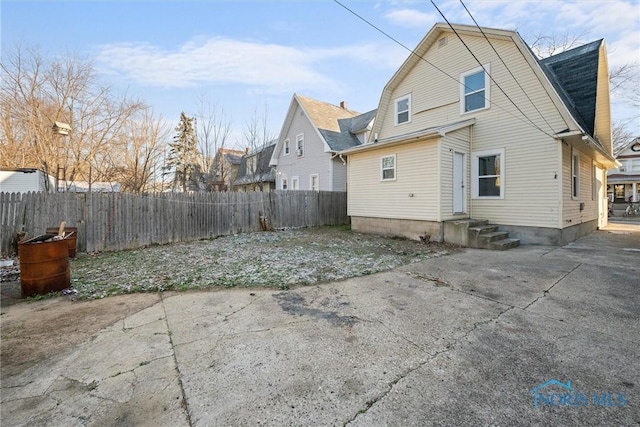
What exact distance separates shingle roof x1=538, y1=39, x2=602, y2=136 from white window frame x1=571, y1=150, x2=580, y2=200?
801 millimetres

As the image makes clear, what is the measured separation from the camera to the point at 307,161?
57.9ft

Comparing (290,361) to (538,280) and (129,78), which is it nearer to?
(538,280)

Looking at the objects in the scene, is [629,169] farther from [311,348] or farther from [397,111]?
[311,348]

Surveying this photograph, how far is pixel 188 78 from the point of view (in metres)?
12.4

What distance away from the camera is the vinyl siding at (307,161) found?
16.2 m

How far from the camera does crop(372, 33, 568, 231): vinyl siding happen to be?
812cm

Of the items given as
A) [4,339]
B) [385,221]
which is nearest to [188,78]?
[385,221]

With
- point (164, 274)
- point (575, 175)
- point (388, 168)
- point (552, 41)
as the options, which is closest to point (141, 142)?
point (164, 274)

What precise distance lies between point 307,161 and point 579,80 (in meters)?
12.6

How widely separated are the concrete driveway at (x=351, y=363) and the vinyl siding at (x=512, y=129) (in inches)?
181

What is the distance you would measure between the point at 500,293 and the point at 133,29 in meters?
12.0

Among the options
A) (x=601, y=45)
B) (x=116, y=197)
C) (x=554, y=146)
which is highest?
(x=601, y=45)

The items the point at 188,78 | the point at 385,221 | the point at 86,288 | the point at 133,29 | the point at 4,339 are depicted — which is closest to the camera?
the point at 4,339

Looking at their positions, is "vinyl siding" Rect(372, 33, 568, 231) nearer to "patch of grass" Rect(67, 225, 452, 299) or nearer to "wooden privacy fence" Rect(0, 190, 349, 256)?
"patch of grass" Rect(67, 225, 452, 299)
